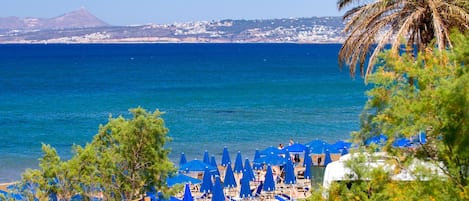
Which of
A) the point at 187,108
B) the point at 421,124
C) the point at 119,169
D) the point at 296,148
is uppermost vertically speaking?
the point at 421,124

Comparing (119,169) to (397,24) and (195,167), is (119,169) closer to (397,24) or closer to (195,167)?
(397,24)

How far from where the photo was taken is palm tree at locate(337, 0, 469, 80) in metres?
13.8

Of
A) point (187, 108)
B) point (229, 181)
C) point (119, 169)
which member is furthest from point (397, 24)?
point (187, 108)

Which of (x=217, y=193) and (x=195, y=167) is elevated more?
(x=217, y=193)

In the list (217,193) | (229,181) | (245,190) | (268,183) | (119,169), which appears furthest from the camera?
(229,181)

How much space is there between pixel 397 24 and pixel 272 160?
1086cm

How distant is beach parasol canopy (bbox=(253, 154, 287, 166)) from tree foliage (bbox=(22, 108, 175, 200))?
33.6ft

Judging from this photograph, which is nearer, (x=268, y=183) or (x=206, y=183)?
(x=206, y=183)

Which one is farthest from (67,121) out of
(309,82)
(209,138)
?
(309,82)

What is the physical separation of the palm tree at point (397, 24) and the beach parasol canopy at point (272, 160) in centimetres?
951

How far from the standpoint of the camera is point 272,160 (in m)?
24.8

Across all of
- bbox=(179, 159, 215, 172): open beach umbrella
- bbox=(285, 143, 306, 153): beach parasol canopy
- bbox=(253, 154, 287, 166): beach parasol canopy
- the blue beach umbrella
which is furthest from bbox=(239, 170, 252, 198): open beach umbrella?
bbox=(285, 143, 306, 153): beach parasol canopy

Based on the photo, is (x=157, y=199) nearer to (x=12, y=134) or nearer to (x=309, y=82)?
(x=12, y=134)

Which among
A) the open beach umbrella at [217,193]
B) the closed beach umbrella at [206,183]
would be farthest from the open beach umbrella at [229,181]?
the open beach umbrella at [217,193]
